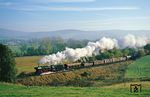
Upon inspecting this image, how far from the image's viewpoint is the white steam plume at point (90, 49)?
111750mm

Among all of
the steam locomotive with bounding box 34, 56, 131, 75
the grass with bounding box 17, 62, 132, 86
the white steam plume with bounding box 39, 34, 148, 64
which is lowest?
the grass with bounding box 17, 62, 132, 86

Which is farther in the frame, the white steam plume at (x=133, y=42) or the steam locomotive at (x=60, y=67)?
the white steam plume at (x=133, y=42)

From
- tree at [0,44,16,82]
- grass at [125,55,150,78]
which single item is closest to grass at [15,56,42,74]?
tree at [0,44,16,82]

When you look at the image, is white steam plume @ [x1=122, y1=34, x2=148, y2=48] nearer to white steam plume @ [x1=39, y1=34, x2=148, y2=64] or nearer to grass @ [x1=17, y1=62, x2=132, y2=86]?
white steam plume @ [x1=39, y1=34, x2=148, y2=64]

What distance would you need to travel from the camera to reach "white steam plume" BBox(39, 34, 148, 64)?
112 meters

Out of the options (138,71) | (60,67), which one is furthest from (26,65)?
(138,71)

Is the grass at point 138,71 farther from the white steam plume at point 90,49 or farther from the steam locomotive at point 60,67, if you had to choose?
the white steam plume at point 90,49

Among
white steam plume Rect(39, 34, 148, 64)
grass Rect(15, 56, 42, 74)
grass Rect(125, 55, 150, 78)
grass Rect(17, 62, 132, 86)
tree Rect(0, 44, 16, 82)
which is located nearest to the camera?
tree Rect(0, 44, 16, 82)

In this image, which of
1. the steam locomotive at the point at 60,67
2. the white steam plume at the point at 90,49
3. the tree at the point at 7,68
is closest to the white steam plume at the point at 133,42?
the white steam plume at the point at 90,49

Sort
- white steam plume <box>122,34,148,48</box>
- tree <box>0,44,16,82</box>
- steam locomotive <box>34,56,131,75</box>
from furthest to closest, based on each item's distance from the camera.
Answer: white steam plume <box>122,34,148,48</box>, steam locomotive <box>34,56,131,75</box>, tree <box>0,44,16,82</box>

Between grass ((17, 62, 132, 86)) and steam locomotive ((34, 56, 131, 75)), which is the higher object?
steam locomotive ((34, 56, 131, 75))

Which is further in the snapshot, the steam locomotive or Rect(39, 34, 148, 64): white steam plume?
Rect(39, 34, 148, 64): white steam plume

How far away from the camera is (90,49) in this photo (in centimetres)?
13150

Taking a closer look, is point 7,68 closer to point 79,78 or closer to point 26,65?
point 79,78
